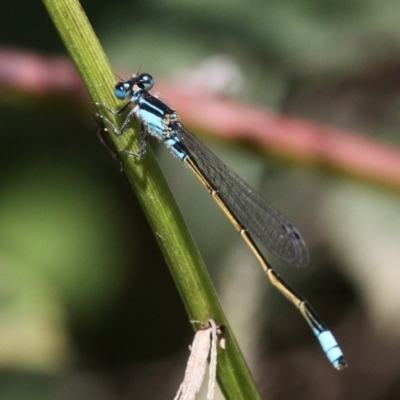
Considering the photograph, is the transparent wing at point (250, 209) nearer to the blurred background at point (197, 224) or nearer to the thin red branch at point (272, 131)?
the thin red branch at point (272, 131)

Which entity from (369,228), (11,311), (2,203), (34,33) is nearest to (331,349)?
(369,228)

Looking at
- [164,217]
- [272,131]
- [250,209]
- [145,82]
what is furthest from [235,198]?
[164,217]

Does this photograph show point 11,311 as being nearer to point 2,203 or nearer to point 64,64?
point 2,203

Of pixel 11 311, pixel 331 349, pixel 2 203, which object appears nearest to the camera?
pixel 331 349

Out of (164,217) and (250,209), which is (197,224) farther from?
(164,217)

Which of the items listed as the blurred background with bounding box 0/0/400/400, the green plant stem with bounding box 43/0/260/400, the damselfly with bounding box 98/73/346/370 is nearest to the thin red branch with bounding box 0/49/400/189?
the damselfly with bounding box 98/73/346/370

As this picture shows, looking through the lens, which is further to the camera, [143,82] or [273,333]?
[273,333]

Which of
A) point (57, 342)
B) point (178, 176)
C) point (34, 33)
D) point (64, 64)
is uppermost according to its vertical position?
point (34, 33)

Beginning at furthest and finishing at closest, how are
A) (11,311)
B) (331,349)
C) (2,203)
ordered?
(2,203)
(11,311)
(331,349)
